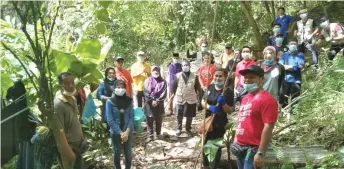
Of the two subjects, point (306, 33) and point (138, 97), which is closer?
point (138, 97)

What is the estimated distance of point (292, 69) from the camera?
6031mm

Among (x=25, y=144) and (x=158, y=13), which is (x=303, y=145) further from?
(x=158, y=13)

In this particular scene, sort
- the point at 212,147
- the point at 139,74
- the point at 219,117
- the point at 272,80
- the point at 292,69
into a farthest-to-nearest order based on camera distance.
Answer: the point at 139,74 < the point at 292,69 < the point at 272,80 < the point at 219,117 < the point at 212,147

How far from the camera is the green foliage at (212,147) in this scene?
4.36 meters

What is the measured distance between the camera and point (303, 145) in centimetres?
486

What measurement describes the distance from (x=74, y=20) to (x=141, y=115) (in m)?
6.25

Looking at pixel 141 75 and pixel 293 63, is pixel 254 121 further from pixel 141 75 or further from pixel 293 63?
pixel 141 75

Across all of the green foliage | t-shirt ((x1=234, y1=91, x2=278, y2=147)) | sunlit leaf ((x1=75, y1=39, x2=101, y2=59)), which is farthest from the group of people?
sunlit leaf ((x1=75, y1=39, x2=101, y2=59))

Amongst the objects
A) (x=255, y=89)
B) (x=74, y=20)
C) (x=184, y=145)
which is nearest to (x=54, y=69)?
(x=255, y=89)

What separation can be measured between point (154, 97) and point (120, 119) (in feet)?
5.04

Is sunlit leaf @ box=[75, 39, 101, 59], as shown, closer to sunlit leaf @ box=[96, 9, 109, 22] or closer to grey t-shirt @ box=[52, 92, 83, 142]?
grey t-shirt @ box=[52, 92, 83, 142]

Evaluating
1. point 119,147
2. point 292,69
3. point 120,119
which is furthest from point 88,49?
point 292,69

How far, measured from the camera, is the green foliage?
4.36 m

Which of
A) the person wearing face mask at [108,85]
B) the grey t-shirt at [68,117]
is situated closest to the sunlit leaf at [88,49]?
the grey t-shirt at [68,117]
